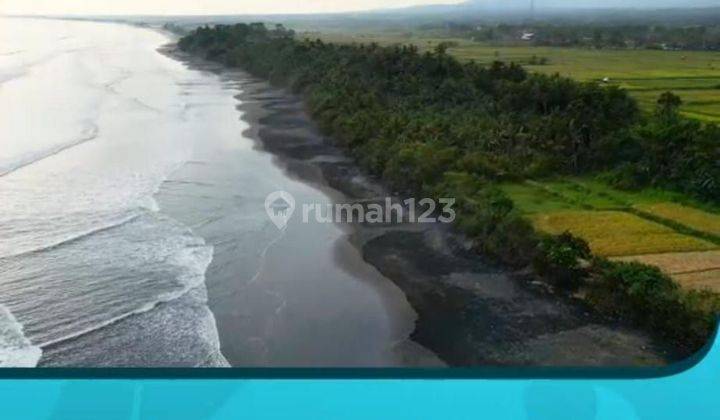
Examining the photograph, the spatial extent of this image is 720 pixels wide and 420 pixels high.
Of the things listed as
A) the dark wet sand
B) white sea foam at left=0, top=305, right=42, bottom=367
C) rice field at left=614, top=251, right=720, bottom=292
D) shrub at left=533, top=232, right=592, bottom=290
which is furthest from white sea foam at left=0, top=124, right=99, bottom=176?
rice field at left=614, top=251, right=720, bottom=292

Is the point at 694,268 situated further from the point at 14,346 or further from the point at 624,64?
the point at 14,346

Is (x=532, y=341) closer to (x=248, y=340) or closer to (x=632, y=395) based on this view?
(x=632, y=395)

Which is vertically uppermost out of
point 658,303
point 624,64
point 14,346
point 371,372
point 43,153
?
point 624,64

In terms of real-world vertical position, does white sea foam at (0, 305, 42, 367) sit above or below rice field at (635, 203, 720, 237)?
below

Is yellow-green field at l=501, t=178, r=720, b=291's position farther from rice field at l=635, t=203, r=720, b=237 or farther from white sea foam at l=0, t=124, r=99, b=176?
white sea foam at l=0, t=124, r=99, b=176

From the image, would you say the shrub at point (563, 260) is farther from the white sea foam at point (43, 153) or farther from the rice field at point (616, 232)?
the white sea foam at point (43, 153)

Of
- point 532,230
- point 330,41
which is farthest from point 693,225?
point 330,41

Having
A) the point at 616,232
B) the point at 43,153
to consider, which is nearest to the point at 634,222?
the point at 616,232
